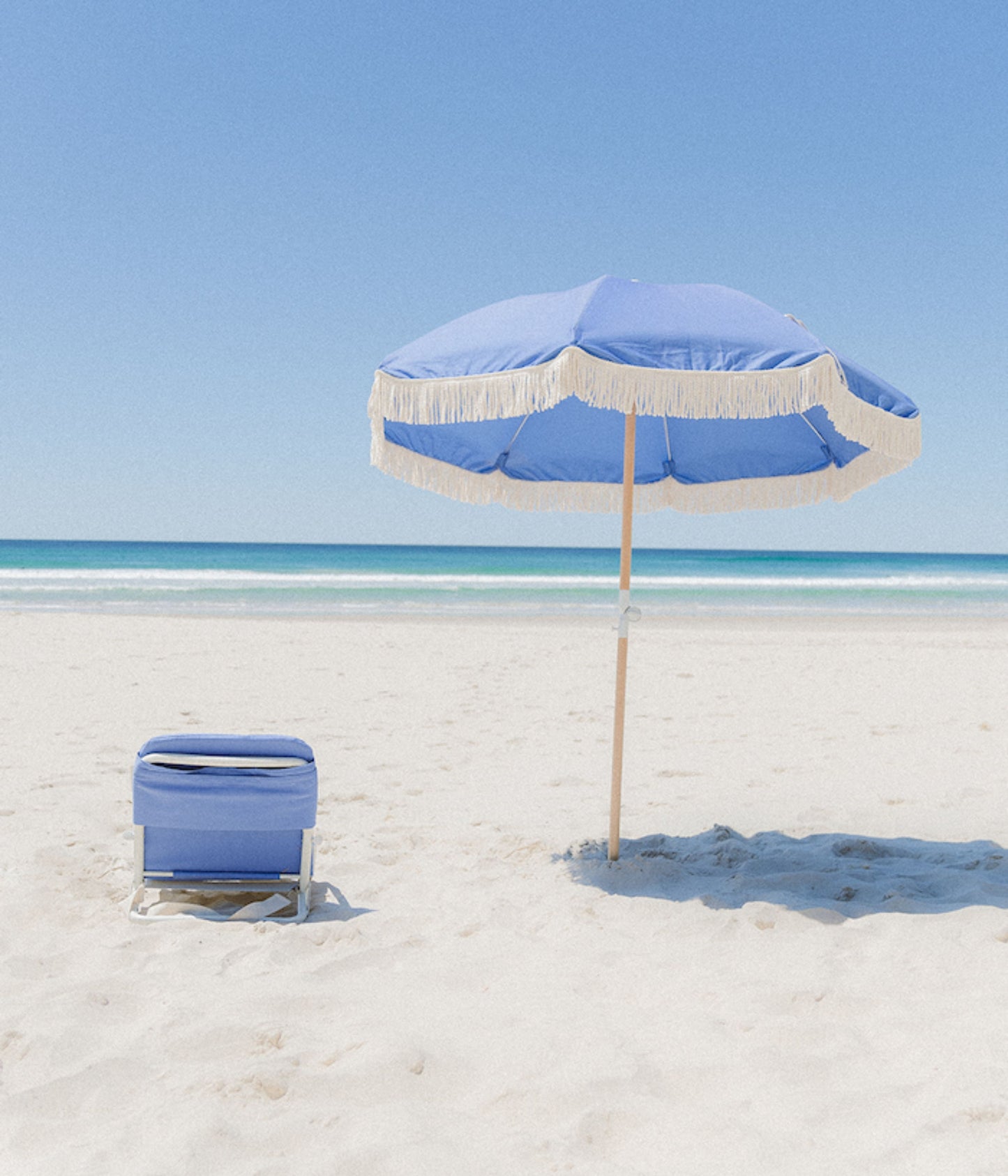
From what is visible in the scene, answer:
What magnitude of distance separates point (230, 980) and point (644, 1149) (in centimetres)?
141

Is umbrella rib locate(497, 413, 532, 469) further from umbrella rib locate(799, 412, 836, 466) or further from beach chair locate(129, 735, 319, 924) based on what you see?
beach chair locate(129, 735, 319, 924)

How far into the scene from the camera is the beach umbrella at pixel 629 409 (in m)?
2.98

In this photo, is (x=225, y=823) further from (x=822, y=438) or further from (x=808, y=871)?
(x=822, y=438)

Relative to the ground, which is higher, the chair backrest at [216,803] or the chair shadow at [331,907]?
the chair backrest at [216,803]

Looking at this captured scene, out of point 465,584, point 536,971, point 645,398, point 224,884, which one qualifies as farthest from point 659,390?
point 465,584

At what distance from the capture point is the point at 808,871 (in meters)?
3.73

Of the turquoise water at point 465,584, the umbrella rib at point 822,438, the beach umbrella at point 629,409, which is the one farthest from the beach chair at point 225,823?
the turquoise water at point 465,584

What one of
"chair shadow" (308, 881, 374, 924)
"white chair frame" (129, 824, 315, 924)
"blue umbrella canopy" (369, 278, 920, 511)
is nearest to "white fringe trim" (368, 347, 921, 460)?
"blue umbrella canopy" (369, 278, 920, 511)

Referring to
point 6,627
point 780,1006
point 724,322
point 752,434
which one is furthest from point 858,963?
point 6,627

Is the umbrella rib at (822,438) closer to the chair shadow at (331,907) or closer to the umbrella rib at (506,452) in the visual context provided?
the umbrella rib at (506,452)

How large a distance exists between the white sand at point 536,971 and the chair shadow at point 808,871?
0.02 meters

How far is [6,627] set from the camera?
12438 millimetres

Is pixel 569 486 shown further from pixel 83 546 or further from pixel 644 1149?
pixel 83 546

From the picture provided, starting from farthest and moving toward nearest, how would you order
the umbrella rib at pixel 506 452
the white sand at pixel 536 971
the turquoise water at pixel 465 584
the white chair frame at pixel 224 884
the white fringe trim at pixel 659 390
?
the turquoise water at pixel 465 584 → the umbrella rib at pixel 506 452 → the white chair frame at pixel 224 884 → the white fringe trim at pixel 659 390 → the white sand at pixel 536 971
